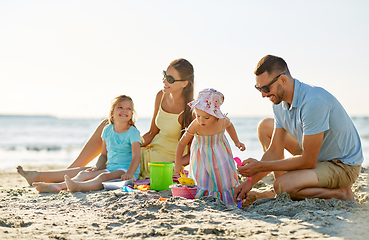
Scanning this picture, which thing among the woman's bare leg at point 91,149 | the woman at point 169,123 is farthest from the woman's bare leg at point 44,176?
the woman's bare leg at point 91,149

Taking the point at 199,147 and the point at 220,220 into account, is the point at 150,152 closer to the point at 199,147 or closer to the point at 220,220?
the point at 199,147

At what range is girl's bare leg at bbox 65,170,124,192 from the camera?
3.90 m

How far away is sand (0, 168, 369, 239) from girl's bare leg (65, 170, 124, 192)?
380mm

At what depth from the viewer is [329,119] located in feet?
10.5

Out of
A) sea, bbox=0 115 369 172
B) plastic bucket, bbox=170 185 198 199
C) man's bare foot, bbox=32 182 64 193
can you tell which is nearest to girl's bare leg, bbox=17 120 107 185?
man's bare foot, bbox=32 182 64 193

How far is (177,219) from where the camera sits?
8.37 feet

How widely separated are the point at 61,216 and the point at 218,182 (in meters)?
1.56

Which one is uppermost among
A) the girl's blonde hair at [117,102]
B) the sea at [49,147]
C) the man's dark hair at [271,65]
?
the man's dark hair at [271,65]

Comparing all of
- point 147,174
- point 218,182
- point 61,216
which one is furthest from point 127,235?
point 147,174

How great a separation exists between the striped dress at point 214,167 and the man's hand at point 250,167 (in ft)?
1.26

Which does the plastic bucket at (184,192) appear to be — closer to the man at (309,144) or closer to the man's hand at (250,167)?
the man at (309,144)

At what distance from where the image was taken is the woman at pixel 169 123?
14.9 ft

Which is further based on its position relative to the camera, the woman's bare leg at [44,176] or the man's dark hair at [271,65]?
the woman's bare leg at [44,176]

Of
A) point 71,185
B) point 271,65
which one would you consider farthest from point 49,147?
point 271,65
